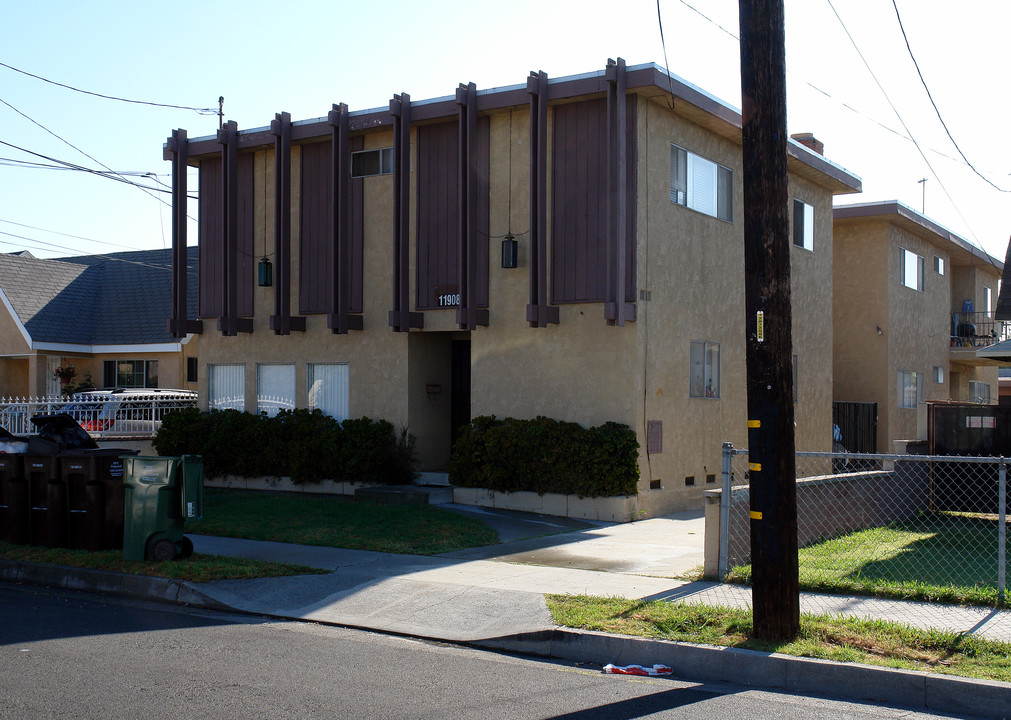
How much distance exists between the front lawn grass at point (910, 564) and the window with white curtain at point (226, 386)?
11.7 m

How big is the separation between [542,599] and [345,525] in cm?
516

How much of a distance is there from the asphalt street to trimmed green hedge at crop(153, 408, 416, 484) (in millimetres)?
8608

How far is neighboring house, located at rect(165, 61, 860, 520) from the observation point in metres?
15.2

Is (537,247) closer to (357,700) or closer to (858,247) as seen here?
(357,700)

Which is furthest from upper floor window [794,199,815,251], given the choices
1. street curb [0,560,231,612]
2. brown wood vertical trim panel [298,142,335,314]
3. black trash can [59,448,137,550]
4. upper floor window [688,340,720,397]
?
street curb [0,560,231,612]

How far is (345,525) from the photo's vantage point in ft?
43.3

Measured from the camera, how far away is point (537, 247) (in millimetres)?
15305

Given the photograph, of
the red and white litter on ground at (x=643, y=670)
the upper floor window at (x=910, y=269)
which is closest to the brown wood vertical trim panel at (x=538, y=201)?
the red and white litter on ground at (x=643, y=670)

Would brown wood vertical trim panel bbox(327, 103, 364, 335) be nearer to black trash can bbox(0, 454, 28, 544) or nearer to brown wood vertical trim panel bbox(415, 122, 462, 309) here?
brown wood vertical trim panel bbox(415, 122, 462, 309)

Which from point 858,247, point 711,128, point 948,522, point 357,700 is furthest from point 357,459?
point 858,247

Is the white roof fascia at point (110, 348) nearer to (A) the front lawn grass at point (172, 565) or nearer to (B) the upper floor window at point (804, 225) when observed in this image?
(B) the upper floor window at point (804, 225)

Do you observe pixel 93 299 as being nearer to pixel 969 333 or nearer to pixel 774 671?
pixel 969 333

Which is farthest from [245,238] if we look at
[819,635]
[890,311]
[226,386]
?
[890,311]

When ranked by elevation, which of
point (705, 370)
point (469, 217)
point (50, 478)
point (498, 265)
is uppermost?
point (469, 217)
